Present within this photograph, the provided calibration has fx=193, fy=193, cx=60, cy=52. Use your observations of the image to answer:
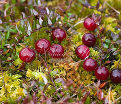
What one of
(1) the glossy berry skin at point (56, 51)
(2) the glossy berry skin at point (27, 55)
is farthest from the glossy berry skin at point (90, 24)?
(2) the glossy berry skin at point (27, 55)

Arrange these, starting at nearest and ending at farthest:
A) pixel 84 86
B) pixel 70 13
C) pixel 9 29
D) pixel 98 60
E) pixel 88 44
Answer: pixel 84 86 < pixel 98 60 < pixel 88 44 < pixel 9 29 < pixel 70 13

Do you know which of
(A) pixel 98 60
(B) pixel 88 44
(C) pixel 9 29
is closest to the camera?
(A) pixel 98 60

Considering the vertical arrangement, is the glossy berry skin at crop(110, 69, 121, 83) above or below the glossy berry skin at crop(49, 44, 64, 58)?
below

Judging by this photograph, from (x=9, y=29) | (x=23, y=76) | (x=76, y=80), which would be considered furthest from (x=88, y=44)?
(x=9, y=29)

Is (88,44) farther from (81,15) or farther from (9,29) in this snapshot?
(9,29)

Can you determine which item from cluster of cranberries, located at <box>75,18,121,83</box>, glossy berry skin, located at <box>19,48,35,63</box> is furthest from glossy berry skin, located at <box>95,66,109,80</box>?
glossy berry skin, located at <box>19,48,35,63</box>

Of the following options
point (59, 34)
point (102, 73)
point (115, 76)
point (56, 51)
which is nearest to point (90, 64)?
point (102, 73)

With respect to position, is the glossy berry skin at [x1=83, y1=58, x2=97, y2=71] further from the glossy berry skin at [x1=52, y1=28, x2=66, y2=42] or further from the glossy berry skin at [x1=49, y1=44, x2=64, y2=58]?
the glossy berry skin at [x1=52, y1=28, x2=66, y2=42]

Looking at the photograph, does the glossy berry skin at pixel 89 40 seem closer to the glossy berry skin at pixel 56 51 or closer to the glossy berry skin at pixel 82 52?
the glossy berry skin at pixel 82 52
